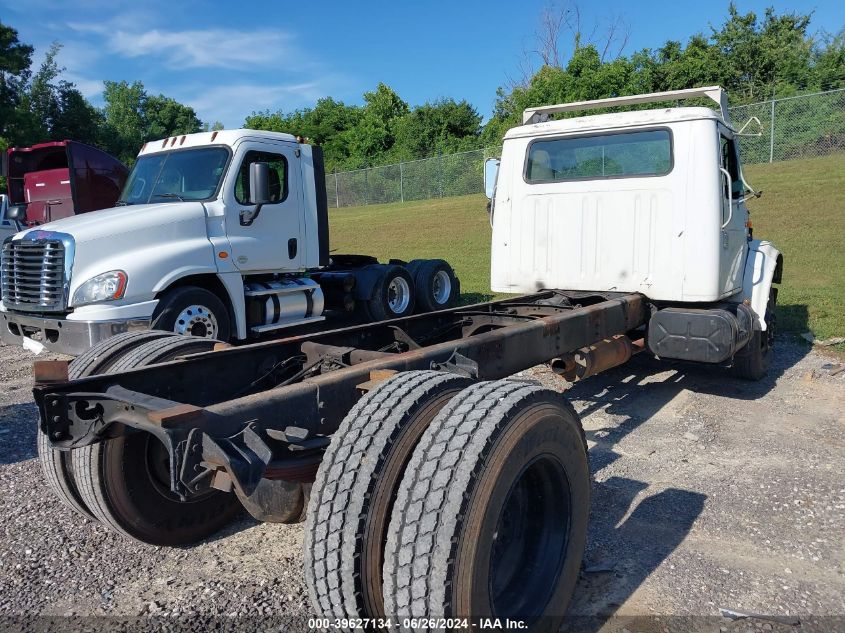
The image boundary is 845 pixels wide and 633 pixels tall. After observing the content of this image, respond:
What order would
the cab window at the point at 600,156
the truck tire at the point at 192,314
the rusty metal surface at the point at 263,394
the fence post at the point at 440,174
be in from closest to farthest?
the rusty metal surface at the point at 263,394 → the cab window at the point at 600,156 → the truck tire at the point at 192,314 → the fence post at the point at 440,174

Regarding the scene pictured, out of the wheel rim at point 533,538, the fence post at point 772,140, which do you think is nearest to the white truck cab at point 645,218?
the wheel rim at point 533,538

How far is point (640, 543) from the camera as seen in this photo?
3496 millimetres

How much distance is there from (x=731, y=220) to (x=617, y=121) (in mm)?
1321

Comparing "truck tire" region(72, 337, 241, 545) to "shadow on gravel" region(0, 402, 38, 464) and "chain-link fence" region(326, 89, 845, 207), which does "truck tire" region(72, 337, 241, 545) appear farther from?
"chain-link fence" region(326, 89, 845, 207)

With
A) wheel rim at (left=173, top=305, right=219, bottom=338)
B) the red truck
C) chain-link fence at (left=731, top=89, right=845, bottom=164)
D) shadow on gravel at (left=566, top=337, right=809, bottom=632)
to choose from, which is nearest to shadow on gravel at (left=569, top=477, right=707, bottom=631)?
shadow on gravel at (left=566, top=337, right=809, bottom=632)

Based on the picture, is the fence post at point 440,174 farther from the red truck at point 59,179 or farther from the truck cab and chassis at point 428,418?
the truck cab and chassis at point 428,418

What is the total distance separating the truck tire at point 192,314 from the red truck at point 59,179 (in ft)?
23.5

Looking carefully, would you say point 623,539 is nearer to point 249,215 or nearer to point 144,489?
point 144,489

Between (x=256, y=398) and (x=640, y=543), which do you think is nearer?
→ (x=256, y=398)

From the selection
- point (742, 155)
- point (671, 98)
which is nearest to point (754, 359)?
point (671, 98)

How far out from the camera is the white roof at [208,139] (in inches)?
304

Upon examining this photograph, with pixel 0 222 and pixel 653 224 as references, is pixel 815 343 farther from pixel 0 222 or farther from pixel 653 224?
pixel 0 222

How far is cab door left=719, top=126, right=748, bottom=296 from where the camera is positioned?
5.70 metres

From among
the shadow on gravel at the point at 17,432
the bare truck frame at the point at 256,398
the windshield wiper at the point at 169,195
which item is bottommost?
the shadow on gravel at the point at 17,432
